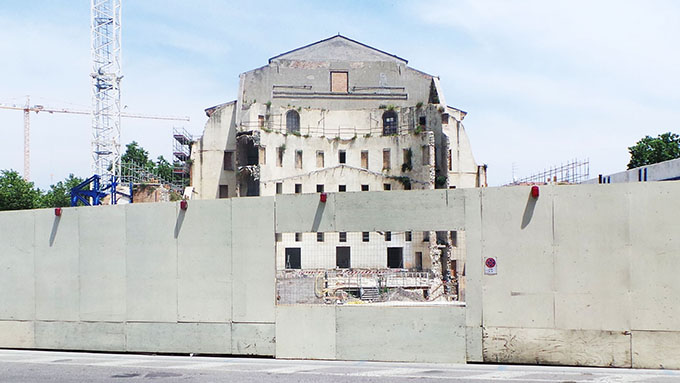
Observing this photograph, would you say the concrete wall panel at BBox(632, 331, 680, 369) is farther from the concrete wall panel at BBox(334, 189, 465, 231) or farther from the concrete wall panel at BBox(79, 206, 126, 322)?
the concrete wall panel at BBox(79, 206, 126, 322)

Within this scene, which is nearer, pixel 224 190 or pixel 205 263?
pixel 205 263

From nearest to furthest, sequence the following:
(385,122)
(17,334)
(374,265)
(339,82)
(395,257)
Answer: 1. (17,334)
2. (374,265)
3. (395,257)
4. (385,122)
5. (339,82)

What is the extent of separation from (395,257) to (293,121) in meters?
24.4

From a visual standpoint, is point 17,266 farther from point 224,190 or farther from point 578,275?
point 224,190

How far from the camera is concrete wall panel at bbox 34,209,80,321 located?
1691 cm

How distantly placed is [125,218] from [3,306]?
16.2 ft

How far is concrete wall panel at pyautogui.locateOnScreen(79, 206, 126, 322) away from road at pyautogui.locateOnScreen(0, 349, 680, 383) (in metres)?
1.52

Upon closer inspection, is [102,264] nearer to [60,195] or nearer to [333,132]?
[333,132]

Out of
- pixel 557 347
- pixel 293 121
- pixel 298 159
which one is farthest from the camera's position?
pixel 293 121

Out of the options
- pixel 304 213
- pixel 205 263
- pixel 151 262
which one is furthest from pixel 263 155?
pixel 304 213

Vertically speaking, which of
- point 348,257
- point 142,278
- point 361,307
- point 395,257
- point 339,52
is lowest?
point 395,257

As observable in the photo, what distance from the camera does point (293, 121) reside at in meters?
59.5

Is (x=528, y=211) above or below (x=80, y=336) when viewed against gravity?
above

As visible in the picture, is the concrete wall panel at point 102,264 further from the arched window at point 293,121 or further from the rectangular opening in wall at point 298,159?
the arched window at point 293,121
